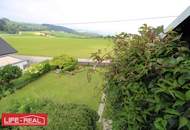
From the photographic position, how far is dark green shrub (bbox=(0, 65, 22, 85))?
1645 cm

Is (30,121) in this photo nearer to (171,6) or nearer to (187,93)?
(187,93)

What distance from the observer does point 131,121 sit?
1989 millimetres

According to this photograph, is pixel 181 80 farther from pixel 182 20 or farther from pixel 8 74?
pixel 8 74

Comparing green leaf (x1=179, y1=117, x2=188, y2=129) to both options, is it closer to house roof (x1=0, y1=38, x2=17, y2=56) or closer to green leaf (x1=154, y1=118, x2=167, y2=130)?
green leaf (x1=154, y1=118, x2=167, y2=130)

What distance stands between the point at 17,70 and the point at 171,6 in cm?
1446

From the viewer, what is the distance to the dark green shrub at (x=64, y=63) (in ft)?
67.7

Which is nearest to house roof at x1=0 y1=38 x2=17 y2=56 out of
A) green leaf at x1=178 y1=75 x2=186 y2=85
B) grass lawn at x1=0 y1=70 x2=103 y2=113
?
grass lawn at x1=0 y1=70 x2=103 y2=113

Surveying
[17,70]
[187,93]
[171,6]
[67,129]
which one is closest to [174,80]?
[187,93]

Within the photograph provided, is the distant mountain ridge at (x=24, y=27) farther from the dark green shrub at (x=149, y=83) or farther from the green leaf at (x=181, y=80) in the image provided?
the green leaf at (x=181, y=80)

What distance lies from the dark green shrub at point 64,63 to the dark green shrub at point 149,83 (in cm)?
1772

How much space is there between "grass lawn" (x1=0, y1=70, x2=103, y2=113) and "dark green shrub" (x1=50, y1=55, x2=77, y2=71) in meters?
1.28

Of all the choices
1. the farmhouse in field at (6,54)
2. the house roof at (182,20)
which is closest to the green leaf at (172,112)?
the house roof at (182,20)

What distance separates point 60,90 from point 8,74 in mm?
3393

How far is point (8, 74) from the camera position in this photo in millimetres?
16828
